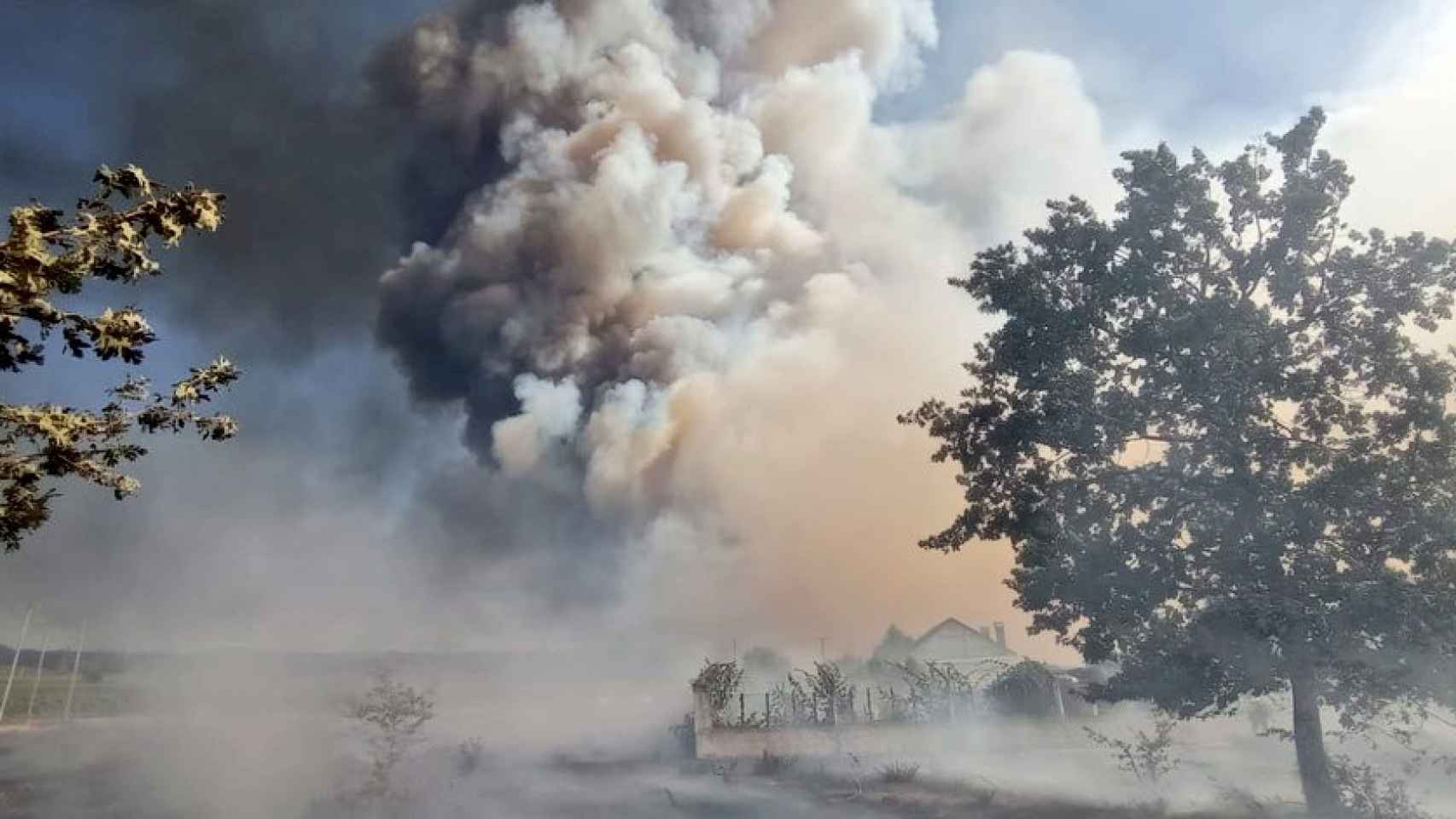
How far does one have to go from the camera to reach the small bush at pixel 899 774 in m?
29.4

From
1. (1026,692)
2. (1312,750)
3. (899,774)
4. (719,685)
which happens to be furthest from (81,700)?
(1312,750)

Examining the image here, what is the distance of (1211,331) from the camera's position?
66.8 ft

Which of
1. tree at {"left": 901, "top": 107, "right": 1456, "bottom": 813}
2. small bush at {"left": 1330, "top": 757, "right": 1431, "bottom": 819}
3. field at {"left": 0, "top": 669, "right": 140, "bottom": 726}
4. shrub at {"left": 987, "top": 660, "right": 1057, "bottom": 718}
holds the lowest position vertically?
field at {"left": 0, "top": 669, "right": 140, "bottom": 726}

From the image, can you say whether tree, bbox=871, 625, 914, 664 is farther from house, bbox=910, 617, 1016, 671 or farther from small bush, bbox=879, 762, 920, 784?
small bush, bbox=879, 762, 920, 784

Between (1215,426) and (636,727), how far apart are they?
4579 centimetres

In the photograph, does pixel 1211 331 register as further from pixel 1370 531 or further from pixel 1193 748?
pixel 1193 748

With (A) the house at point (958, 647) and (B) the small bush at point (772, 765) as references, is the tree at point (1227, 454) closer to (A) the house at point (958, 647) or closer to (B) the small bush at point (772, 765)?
(B) the small bush at point (772, 765)

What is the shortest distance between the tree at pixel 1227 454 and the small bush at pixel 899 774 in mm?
10013

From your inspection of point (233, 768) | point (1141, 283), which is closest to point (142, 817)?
point (233, 768)

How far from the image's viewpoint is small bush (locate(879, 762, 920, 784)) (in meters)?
29.4

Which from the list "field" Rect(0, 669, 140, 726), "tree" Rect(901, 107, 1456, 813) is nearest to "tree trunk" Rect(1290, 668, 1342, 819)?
"tree" Rect(901, 107, 1456, 813)

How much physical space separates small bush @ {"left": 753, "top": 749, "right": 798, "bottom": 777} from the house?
37.0 meters

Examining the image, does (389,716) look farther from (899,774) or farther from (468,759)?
(899,774)

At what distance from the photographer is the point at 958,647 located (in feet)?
227
